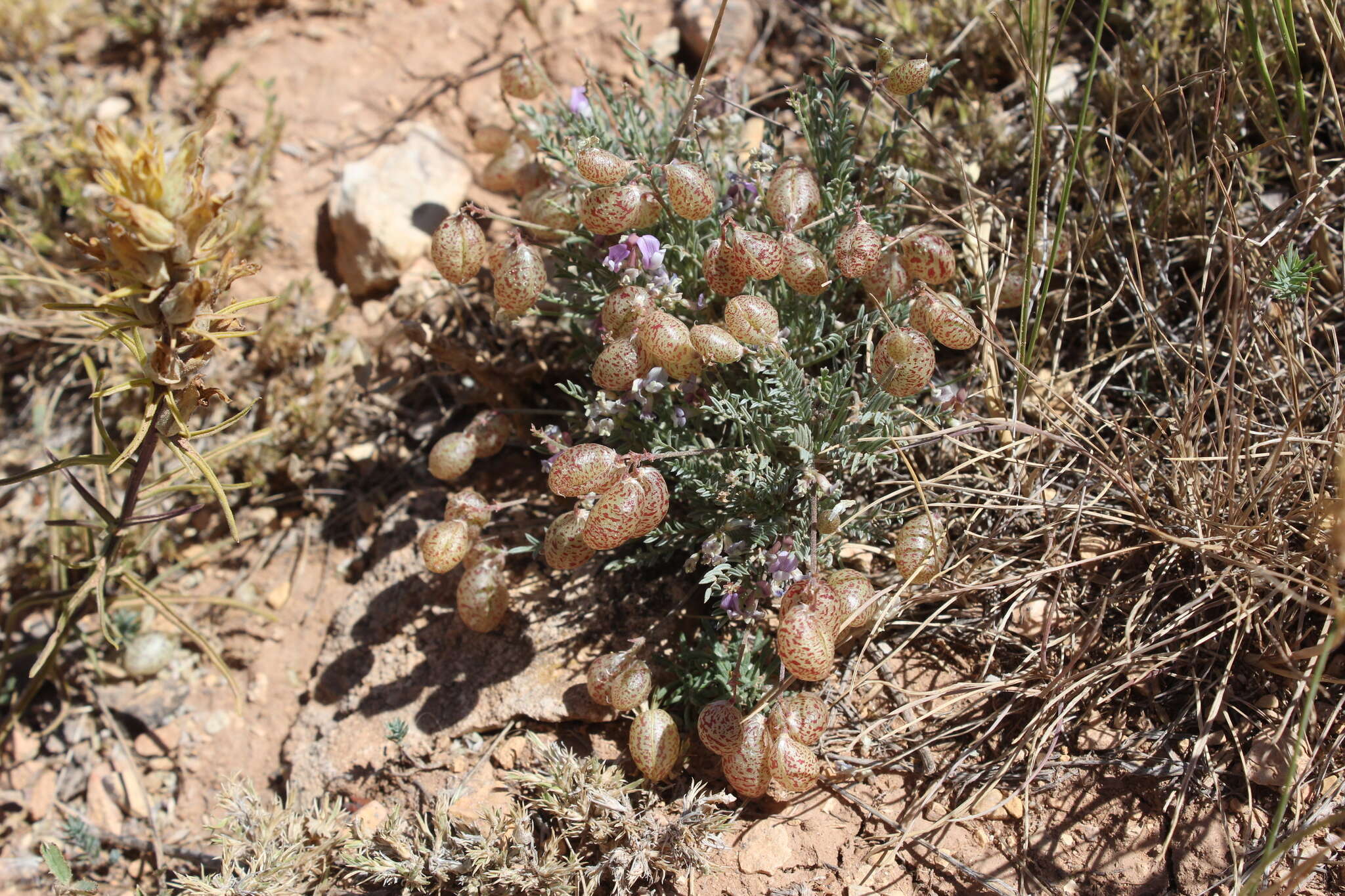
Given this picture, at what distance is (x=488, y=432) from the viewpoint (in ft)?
10.0

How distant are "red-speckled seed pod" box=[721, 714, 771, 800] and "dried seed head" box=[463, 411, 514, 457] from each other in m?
1.30

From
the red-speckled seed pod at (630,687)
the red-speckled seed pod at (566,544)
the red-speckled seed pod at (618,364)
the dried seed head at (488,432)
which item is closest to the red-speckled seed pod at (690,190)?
the red-speckled seed pod at (618,364)

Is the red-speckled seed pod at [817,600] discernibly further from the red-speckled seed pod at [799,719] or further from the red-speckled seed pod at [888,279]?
the red-speckled seed pod at [888,279]

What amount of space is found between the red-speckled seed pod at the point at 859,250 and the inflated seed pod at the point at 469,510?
126 cm

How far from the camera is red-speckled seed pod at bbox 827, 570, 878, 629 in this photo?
2350mm

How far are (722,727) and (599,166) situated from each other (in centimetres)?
149

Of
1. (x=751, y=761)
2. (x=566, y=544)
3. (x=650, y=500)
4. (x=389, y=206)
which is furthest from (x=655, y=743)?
(x=389, y=206)

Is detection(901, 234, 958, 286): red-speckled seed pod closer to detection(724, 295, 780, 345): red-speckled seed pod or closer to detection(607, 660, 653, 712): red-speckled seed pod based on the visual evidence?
detection(724, 295, 780, 345): red-speckled seed pod

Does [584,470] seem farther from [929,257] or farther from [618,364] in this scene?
[929,257]

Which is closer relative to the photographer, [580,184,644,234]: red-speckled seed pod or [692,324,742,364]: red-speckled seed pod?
[692,324,742,364]: red-speckled seed pod

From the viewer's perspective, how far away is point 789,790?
241 cm

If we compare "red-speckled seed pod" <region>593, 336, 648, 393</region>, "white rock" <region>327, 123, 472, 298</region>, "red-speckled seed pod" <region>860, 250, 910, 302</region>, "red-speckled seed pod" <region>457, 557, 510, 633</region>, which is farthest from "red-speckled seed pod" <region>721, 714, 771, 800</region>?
"white rock" <region>327, 123, 472, 298</region>

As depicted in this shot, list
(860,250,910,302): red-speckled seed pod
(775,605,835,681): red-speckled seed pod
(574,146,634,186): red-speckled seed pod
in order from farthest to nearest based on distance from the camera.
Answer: (860,250,910,302): red-speckled seed pod < (574,146,634,186): red-speckled seed pod < (775,605,835,681): red-speckled seed pod

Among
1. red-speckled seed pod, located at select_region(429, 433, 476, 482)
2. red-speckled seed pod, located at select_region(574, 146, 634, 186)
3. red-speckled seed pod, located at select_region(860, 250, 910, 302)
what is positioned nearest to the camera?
red-speckled seed pod, located at select_region(574, 146, 634, 186)
